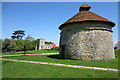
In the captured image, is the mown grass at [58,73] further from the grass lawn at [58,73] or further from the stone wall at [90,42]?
the stone wall at [90,42]

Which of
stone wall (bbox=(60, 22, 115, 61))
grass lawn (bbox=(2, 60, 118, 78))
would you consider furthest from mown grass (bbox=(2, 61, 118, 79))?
stone wall (bbox=(60, 22, 115, 61))

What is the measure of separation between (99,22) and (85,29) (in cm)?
219

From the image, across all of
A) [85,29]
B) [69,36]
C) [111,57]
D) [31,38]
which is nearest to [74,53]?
[69,36]

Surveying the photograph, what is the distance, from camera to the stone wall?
10.7 m

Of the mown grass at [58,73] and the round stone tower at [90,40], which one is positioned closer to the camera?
the mown grass at [58,73]

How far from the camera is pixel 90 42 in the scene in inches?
427

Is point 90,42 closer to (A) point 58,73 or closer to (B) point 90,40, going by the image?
(B) point 90,40

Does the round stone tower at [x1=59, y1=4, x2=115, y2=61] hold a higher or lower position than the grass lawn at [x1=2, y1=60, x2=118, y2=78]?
higher

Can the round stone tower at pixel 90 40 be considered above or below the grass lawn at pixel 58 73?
above

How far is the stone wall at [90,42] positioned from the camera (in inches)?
420

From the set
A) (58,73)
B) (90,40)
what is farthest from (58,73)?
(90,40)

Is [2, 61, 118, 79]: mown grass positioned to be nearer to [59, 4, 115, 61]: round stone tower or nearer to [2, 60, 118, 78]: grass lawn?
[2, 60, 118, 78]: grass lawn

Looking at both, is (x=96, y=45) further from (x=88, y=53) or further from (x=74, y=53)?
(x=74, y=53)

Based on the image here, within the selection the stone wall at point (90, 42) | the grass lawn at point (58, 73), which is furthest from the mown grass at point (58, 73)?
the stone wall at point (90, 42)
